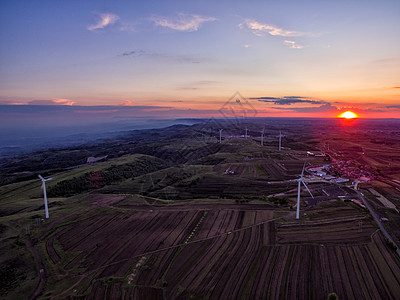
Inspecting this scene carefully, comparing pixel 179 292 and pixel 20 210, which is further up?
pixel 179 292

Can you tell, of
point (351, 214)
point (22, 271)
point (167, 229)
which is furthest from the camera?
point (351, 214)

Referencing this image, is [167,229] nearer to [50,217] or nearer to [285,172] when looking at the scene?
[50,217]

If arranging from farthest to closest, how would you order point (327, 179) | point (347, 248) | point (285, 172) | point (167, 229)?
point (285, 172)
point (327, 179)
point (167, 229)
point (347, 248)

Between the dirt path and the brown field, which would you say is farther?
the dirt path

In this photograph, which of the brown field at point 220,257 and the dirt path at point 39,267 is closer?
the brown field at point 220,257

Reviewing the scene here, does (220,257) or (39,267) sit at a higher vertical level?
(220,257)

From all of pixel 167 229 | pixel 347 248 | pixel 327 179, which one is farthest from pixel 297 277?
pixel 327 179

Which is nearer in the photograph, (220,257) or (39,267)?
(39,267)

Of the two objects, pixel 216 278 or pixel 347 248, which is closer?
pixel 216 278
